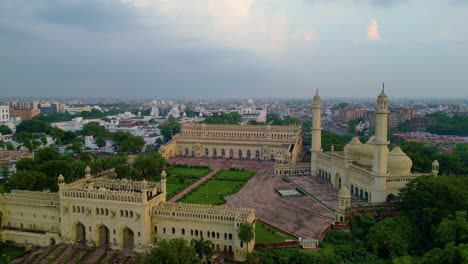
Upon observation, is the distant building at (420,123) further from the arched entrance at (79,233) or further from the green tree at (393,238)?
the arched entrance at (79,233)

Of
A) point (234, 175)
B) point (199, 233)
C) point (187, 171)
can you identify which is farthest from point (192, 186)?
point (199, 233)

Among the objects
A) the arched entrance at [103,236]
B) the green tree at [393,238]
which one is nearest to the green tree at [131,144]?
the arched entrance at [103,236]

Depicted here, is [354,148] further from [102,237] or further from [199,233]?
[102,237]

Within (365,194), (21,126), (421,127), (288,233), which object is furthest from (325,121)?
(288,233)

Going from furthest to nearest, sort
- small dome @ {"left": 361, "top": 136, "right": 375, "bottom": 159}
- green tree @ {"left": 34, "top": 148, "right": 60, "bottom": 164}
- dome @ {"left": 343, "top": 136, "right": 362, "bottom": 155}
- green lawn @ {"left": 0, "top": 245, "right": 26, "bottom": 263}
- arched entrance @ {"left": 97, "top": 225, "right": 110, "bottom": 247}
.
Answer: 1. green tree @ {"left": 34, "top": 148, "right": 60, "bottom": 164}
2. dome @ {"left": 343, "top": 136, "right": 362, "bottom": 155}
3. small dome @ {"left": 361, "top": 136, "right": 375, "bottom": 159}
4. arched entrance @ {"left": 97, "top": 225, "right": 110, "bottom": 247}
5. green lawn @ {"left": 0, "top": 245, "right": 26, "bottom": 263}

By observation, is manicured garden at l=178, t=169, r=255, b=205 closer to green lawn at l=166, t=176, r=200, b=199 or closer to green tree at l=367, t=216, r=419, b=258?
green lawn at l=166, t=176, r=200, b=199

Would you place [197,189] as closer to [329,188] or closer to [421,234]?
[329,188]

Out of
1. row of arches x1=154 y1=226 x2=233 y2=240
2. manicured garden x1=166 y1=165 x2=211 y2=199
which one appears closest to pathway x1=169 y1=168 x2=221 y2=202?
manicured garden x1=166 y1=165 x2=211 y2=199
